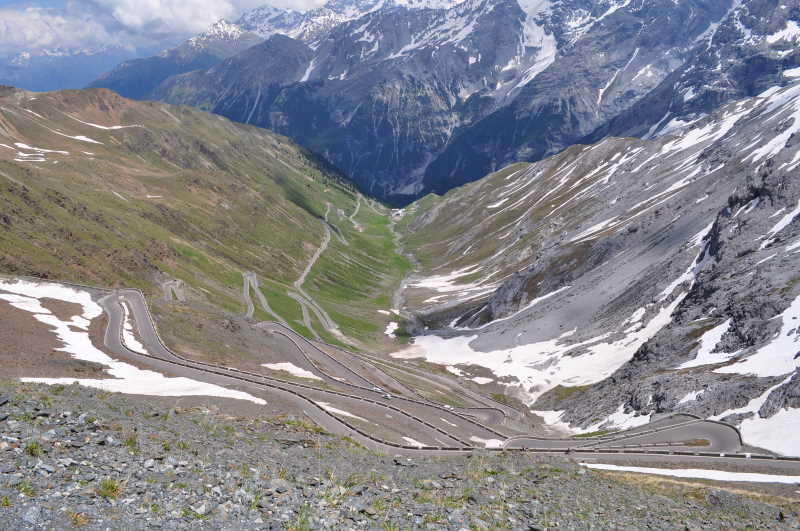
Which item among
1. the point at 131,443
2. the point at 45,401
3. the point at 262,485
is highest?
the point at 262,485

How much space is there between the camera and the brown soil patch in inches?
1863

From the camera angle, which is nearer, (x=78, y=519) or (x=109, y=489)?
(x=78, y=519)

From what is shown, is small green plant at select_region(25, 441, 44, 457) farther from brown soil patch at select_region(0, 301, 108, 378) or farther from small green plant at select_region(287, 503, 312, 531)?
brown soil patch at select_region(0, 301, 108, 378)

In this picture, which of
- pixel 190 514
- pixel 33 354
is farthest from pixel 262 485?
pixel 33 354

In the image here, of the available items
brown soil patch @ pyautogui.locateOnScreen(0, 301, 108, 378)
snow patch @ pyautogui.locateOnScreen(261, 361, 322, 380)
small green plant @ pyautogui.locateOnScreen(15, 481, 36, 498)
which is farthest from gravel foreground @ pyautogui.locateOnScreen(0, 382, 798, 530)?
snow patch @ pyautogui.locateOnScreen(261, 361, 322, 380)

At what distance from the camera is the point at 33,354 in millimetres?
51344

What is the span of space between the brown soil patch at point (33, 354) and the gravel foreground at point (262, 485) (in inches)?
641

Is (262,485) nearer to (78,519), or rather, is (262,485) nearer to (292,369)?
(78,519)

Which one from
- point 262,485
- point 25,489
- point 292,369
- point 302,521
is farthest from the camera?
point 292,369

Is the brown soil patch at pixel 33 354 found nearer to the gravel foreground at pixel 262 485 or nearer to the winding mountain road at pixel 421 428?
the winding mountain road at pixel 421 428

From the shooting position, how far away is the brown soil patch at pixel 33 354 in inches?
1863

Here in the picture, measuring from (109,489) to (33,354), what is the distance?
4404 centimetres

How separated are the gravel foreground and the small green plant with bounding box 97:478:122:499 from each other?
0.19ft

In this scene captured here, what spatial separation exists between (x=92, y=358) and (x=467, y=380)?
77.0m
